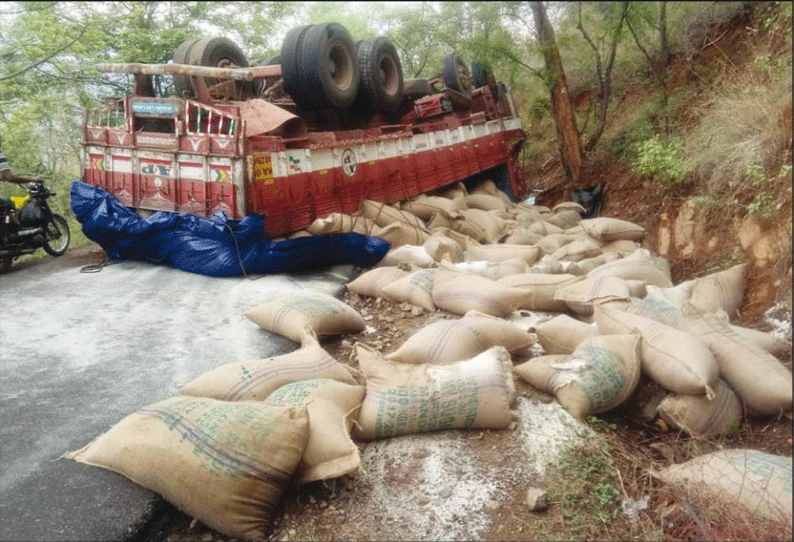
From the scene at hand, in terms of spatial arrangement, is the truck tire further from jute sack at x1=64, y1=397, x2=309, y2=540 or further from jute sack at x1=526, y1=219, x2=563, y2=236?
jute sack at x1=64, y1=397, x2=309, y2=540

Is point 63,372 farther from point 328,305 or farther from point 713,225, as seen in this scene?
point 713,225

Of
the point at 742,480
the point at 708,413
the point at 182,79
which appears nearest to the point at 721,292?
the point at 708,413

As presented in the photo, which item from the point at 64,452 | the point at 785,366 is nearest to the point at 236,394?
the point at 64,452

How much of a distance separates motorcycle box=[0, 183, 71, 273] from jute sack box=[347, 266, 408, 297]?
2.80 m

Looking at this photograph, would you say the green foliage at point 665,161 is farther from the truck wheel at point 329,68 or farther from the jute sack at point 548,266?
the truck wheel at point 329,68

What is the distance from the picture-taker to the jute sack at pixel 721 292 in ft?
10.4

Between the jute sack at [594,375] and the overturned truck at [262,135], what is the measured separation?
2.78m

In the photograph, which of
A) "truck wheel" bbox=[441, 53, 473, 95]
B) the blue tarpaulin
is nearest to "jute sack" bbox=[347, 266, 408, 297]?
the blue tarpaulin

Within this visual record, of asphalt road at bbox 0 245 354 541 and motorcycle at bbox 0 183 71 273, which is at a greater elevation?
motorcycle at bbox 0 183 71 273

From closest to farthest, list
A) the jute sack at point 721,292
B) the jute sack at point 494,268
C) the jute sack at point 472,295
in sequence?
the jute sack at point 721,292
the jute sack at point 472,295
the jute sack at point 494,268

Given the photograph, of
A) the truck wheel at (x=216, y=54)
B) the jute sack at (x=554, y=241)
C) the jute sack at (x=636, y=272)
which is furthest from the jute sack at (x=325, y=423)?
the jute sack at (x=554, y=241)

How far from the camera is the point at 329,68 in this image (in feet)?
17.8

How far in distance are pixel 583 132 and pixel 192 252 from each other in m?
6.10

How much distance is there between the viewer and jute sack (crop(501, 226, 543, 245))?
5.72 m
